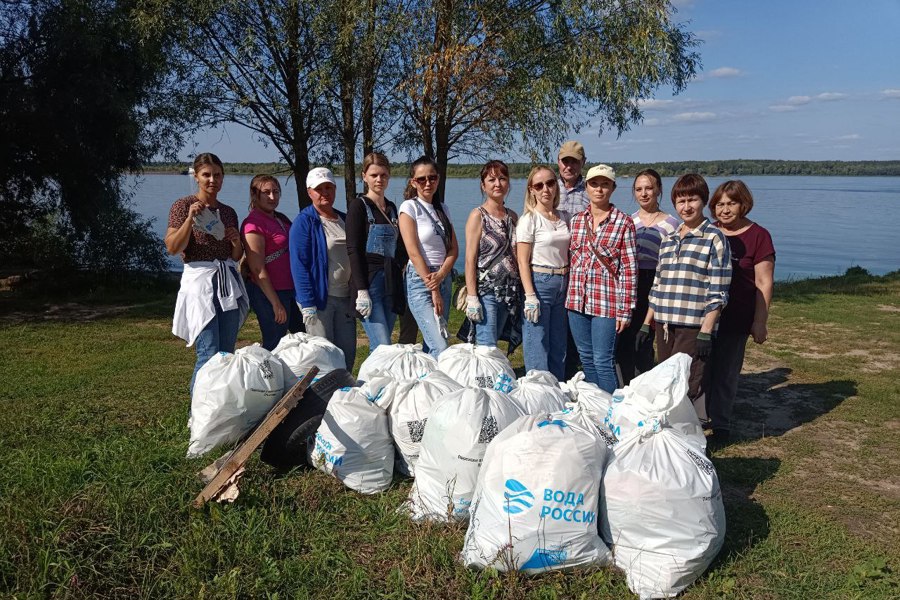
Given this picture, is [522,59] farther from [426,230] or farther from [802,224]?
[802,224]

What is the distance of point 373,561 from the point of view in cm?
298

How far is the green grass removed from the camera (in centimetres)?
275

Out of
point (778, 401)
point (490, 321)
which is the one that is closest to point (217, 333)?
point (490, 321)

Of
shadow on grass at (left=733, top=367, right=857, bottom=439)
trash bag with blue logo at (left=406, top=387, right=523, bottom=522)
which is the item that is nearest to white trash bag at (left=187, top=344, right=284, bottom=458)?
trash bag with blue logo at (left=406, top=387, right=523, bottom=522)

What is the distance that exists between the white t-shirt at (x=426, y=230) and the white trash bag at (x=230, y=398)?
1.25 meters

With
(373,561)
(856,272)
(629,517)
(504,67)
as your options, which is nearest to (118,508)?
(373,561)

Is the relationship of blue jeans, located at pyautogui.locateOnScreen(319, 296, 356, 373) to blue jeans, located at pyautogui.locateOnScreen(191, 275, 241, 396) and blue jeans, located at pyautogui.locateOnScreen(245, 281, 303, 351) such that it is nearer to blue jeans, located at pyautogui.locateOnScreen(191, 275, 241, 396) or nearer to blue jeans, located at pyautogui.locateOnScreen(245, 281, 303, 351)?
blue jeans, located at pyautogui.locateOnScreen(245, 281, 303, 351)

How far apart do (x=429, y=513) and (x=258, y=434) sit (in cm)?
89

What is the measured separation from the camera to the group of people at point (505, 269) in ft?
13.6

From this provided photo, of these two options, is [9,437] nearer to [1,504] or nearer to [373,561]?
[1,504]

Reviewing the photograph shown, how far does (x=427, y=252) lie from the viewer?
4.50 m

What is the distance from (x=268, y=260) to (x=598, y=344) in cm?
224

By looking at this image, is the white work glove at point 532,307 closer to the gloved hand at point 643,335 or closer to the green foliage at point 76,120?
the gloved hand at point 643,335

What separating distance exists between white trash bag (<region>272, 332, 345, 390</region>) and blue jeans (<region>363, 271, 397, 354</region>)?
0.95 ft
